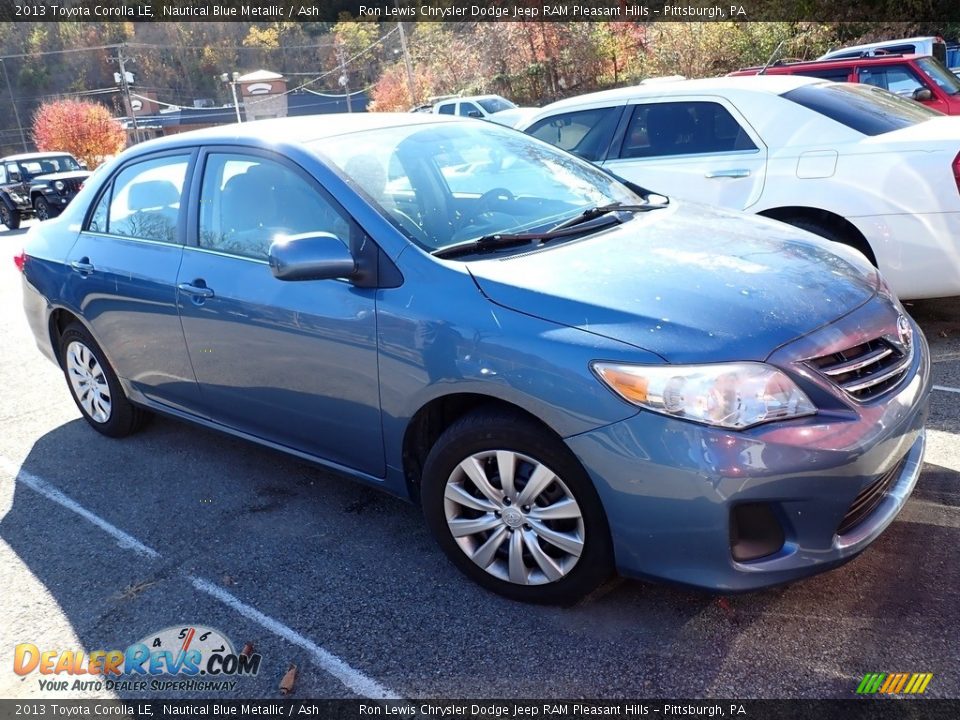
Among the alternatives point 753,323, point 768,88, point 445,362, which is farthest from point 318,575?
point 768,88

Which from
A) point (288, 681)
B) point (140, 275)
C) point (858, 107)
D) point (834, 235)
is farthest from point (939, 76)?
point (288, 681)

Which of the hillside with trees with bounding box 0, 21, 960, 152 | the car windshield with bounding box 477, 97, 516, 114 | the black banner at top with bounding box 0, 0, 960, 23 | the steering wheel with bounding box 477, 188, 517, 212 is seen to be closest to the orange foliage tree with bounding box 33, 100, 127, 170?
the hillside with trees with bounding box 0, 21, 960, 152

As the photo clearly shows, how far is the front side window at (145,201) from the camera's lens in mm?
3840

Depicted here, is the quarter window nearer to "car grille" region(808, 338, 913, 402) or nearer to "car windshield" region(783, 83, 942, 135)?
"car windshield" region(783, 83, 942, 135)

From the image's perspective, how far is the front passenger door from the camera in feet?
9.91

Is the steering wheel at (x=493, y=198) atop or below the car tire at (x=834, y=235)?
atop

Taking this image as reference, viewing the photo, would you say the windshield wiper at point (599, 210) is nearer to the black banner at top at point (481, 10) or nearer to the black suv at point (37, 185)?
the black suv at point (37, 185)

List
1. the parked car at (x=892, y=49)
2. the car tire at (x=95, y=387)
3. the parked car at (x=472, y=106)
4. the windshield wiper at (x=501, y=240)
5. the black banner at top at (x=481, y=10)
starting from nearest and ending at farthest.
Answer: the windshield wiper at (x=501, y=240) → the car tire at (x=95, y=387) → the parked car at (x=892, y=49) → the black banner at top at (x=481, y=10) → the parked car at (x=472, y=106)

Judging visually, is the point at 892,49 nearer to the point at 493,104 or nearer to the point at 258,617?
the point at 258,617

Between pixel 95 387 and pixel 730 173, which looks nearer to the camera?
pixel 95 387

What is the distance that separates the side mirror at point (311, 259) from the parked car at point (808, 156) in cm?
331

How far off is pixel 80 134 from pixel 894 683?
A: 48.1 meters

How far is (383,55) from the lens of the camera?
60625 millimetres

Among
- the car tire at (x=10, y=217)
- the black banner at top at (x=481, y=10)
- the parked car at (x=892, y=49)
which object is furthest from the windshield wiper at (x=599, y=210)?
the black banner at top at (x=481, y=10)
